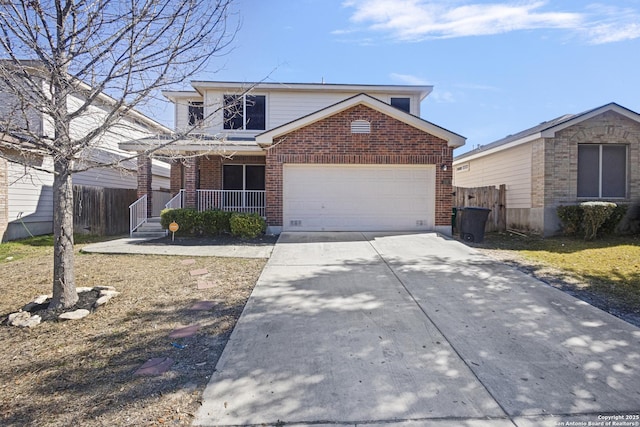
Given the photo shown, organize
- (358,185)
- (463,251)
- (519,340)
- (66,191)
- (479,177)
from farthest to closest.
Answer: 1. (479,177)
2. (358,185)
3. (463,251)
4. (66,191)
5. (519,340)

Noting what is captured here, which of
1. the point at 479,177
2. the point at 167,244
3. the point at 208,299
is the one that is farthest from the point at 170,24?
the point at 479,177

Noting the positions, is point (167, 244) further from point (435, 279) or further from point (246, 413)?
point (246, 413)

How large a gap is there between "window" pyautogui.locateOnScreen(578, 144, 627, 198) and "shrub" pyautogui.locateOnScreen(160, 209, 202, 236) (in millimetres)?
12365

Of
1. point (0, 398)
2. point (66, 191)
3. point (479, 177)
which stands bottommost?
point (0, 398)

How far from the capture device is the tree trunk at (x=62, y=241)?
A: 4773mm

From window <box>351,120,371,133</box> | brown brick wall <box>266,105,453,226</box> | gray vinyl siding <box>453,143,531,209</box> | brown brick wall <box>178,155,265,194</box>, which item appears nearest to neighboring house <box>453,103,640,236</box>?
gray vinyl siding <box>453,143,531,209</box>

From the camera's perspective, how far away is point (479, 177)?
17.1 m

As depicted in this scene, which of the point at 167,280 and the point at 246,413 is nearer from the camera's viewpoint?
the point at 246,413

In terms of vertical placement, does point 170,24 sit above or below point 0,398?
above

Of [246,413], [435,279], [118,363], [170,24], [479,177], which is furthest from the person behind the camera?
[479,177]

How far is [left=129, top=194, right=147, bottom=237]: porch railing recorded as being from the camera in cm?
1229

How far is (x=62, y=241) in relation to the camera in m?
4.88

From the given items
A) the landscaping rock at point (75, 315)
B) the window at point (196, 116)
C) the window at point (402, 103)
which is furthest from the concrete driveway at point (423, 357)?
the window at point (402, 103)

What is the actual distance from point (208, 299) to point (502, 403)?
13.0 ft
